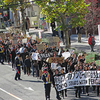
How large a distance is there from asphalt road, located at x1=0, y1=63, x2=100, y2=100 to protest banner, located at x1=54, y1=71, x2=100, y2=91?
0.70 m

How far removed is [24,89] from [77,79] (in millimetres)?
3441

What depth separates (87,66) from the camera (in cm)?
1466

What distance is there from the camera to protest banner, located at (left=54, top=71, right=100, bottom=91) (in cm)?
1411

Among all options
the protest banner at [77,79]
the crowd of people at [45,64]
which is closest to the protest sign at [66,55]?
the crowd of people at [45,64]

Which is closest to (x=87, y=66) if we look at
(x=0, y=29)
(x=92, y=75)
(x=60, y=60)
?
(x=92, y=75)

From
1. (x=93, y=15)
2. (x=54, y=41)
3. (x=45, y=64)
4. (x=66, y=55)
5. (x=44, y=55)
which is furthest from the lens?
(x=93, y=15)

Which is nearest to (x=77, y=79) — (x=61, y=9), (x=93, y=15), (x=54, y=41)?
(x=54, y=41)

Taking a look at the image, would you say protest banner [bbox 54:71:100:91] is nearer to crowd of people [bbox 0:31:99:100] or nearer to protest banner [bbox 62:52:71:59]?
crowd of people [bbox 0:31:99:100]

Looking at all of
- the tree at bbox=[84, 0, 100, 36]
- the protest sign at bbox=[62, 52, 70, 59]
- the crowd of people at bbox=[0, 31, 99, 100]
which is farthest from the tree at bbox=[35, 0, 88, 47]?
the protest sign at bbox=[62, 52, 70, 59]

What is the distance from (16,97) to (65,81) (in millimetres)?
2718

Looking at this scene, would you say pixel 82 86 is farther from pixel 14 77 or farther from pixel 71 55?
pixel 14 77

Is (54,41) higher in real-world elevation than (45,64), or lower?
higher

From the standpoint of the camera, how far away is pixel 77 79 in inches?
561

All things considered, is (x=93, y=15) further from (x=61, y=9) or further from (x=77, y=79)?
(x=77, y=79)
